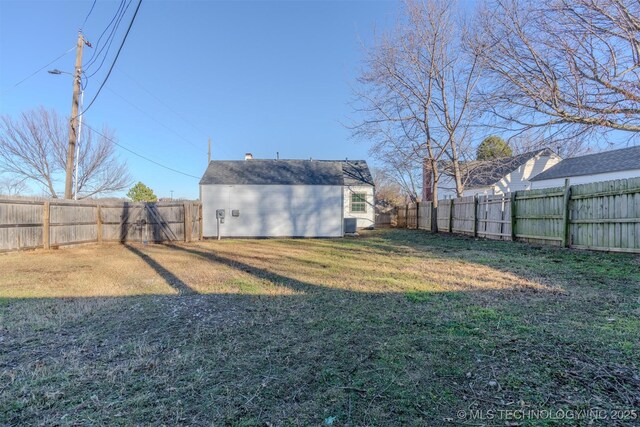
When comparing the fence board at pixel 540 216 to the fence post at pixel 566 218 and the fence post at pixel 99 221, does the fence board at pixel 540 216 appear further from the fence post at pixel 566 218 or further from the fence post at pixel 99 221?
the fence post at pixel 99 221

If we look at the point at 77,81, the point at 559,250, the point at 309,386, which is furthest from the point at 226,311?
the point at 77,81

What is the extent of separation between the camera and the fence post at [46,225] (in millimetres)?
10432

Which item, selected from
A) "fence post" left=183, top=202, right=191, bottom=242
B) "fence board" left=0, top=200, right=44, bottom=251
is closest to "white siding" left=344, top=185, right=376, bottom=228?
"fence post" left=183, top=202, right=191, bottom=242

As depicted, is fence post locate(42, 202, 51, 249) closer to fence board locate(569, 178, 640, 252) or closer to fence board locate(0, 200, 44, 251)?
fence board locate(0, 200, 44, 251)

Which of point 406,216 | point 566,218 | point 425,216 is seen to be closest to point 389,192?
point 406,216

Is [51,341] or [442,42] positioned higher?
[442,42]

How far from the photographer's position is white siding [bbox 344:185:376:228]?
2277 centimetres

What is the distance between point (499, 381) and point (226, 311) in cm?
305

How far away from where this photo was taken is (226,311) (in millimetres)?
4066

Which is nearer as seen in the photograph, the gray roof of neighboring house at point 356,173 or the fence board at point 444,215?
the fence board at point 444,215

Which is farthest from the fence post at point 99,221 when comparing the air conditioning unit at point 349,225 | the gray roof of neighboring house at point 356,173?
the gray roof of neighboring house at point 356,173

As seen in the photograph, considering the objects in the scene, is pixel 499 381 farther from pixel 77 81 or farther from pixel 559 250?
pixel 77 81

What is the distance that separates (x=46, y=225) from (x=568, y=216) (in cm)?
1564

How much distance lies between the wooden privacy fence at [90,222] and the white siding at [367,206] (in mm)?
10877
